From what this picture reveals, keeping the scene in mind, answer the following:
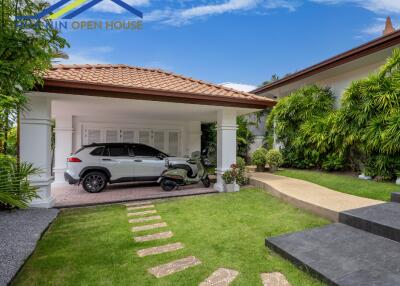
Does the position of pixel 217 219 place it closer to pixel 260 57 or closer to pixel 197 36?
pixel 197 36

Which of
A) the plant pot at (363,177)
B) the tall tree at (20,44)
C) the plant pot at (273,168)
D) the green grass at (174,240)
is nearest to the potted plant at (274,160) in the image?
the plant pot at (273,168)

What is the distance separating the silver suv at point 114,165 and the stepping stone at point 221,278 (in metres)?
4.65

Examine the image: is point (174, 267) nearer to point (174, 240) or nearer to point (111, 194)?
point (174, 240)

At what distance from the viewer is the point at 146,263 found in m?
2.63

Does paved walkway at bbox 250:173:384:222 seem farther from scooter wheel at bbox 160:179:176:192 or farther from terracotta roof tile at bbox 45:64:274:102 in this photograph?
scooter wheel at bbox 160:179:176:192

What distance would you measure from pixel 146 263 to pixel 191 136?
25.7ft

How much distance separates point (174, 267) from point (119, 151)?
4.73 metres

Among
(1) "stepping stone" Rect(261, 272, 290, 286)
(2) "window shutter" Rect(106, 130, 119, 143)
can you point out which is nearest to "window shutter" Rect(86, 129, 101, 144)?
(2) "window shutter" Rect(106, 130, 119, 143)

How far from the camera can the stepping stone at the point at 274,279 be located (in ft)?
7.27

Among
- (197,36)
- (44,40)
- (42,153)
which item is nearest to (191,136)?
(197,36)

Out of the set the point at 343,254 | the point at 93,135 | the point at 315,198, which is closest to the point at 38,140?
the point at 93,135

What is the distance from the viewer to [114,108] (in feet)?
21.3

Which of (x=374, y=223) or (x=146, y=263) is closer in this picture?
(x=146, y=263)

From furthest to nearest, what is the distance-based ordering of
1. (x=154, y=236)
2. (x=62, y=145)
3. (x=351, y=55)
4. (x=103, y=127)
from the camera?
(x=103, y=127) → (x=62, y=145) → (x=351, y=55) → (x=154, y=236)
